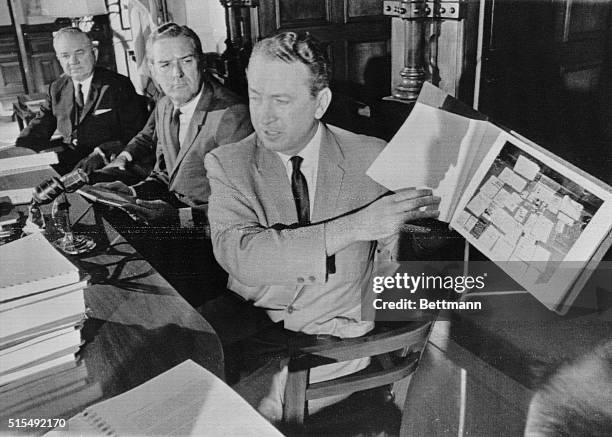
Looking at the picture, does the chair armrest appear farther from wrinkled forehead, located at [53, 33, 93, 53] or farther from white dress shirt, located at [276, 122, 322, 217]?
wrinkled forehead, located at [53, 33, 93, 53]

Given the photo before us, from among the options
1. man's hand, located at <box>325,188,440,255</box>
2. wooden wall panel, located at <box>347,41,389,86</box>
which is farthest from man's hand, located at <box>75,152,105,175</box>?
wooden wall panel, located at <box>347,41,389,86</box>

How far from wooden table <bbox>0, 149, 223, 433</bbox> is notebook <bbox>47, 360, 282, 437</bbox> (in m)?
0.06

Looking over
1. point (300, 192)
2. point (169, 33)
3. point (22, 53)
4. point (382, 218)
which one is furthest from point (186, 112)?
point (382, 218)

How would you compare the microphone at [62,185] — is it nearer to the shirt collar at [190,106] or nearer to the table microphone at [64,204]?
the table microphone at [64,204]

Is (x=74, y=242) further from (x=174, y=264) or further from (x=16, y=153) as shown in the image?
(x=16, y=153)

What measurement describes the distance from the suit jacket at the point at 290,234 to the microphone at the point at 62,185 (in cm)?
32

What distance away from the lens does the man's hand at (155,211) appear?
1.61 metres

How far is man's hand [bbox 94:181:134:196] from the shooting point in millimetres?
1768

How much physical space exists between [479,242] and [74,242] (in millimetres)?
1023

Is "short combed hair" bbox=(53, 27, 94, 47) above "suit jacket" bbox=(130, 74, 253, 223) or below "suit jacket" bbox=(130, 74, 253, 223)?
above

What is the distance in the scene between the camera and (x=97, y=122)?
6.25 feet

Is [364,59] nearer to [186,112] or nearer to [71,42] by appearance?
[186,112]

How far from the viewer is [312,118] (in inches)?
52.9

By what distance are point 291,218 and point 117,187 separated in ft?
2.52
